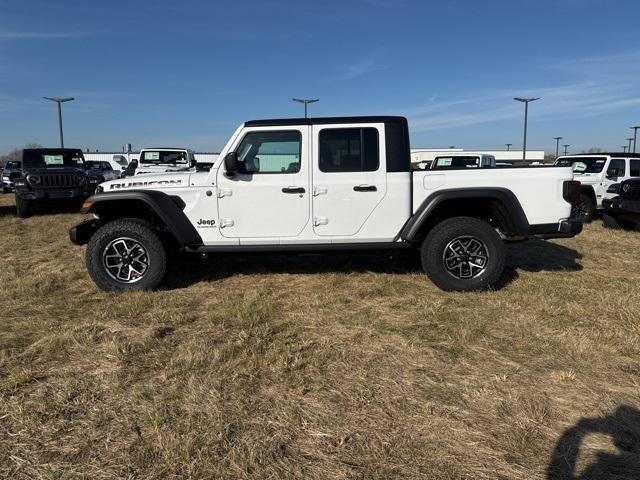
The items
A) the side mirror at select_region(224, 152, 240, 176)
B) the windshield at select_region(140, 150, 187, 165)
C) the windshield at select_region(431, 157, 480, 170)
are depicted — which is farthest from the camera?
the windshield at select_region(431, 157, 480, 170)

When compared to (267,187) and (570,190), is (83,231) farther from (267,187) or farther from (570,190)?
(570,190)

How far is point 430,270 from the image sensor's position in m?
4.91

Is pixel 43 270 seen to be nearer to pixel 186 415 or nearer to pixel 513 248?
pixel 186 415

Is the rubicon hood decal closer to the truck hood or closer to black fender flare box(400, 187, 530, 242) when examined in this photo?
the truck hood

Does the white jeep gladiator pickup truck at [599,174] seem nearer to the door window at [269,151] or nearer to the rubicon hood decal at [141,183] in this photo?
the door window at [269,151]

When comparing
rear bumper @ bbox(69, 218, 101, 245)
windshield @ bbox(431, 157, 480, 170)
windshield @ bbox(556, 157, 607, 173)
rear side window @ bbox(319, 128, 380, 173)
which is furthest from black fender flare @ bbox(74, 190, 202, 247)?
windshield @ bbox(431, 157, 480, 170)

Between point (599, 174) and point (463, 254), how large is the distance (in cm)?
788

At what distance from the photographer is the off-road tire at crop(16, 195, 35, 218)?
11125 millimetres

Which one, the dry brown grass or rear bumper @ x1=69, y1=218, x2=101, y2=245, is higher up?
rear bumper @ x1=69, y1=218, x2=101, y2=245

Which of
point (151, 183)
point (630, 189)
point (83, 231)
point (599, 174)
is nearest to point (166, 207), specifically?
point (151, 183)

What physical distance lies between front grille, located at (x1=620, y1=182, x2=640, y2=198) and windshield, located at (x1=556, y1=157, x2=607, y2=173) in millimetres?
1686

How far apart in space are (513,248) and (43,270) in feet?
23.0

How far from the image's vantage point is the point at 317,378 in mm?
3066

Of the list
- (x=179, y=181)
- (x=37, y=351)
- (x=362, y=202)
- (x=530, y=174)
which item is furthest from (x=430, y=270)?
(x=37, y=351)
